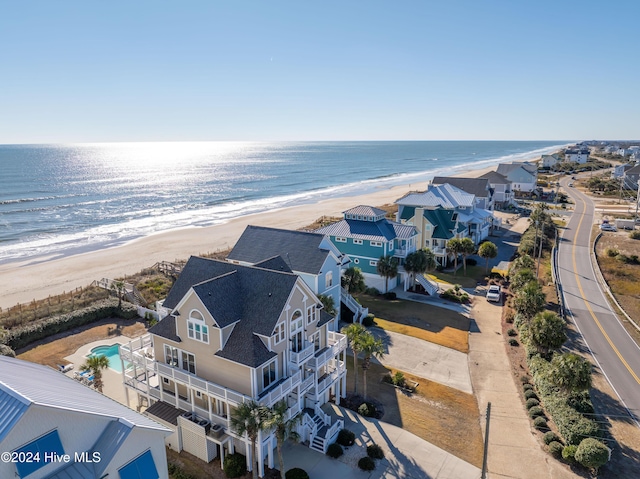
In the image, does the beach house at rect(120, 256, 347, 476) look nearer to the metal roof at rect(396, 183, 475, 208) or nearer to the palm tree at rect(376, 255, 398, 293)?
the palm tree at rect(376, 255, 398, 293)

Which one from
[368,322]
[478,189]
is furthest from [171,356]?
[478,189]

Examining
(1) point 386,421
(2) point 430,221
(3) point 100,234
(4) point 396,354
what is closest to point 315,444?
(1) point 386,421

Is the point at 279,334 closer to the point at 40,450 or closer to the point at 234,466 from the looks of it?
the point at 234,466

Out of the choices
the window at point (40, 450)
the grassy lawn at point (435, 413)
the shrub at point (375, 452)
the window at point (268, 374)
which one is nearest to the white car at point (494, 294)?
the grassy lawn at point (435, 413)

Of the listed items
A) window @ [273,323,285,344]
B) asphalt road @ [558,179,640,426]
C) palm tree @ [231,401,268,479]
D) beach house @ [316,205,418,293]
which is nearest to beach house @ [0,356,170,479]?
palm tree @ [231,401,268,479]

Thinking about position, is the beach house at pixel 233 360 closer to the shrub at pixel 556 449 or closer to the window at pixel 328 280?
the window at pixel 328 280

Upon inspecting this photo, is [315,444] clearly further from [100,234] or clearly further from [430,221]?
[100,234]
